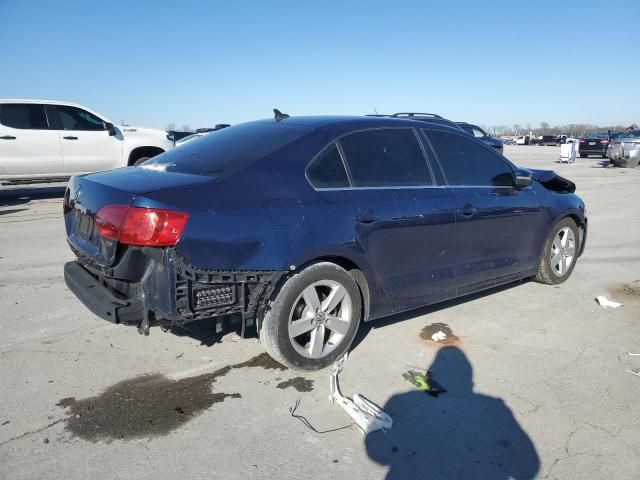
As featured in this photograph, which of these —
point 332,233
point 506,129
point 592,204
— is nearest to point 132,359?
point 332,233

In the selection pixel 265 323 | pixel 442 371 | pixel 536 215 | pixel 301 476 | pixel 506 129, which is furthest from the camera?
pixel 506 129

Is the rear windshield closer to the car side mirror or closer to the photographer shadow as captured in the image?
the photographer shadow

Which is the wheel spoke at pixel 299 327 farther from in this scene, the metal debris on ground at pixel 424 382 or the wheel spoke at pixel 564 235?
the wheel spoke at pixel 564 235

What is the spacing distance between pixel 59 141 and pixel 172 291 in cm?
921

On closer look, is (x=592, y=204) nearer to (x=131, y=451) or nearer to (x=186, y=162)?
(x=186, y=162)

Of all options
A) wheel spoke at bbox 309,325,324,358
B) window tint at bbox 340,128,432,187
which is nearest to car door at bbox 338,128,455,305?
window tint at bbox 340,128,432,187

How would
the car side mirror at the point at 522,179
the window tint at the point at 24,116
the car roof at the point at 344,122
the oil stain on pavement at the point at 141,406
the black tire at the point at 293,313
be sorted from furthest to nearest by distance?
the window tint at the point at 24,116, the car side mirror at the point at 522,179, the car roof at the point at 344,122, the black tire at the point at 293,313, the oil stain on pavement at the point at 141,406

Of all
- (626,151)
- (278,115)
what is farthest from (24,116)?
(626,151)

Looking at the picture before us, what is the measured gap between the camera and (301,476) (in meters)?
2.40

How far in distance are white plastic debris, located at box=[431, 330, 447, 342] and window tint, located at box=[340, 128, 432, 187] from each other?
1.21 meters

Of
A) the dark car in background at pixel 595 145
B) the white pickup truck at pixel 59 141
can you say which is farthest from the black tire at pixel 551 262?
the dark car in background at pixel 595 145

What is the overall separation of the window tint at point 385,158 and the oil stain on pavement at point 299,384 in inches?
54.0

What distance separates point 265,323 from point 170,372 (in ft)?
2.52

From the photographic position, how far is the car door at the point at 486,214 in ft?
13.7
